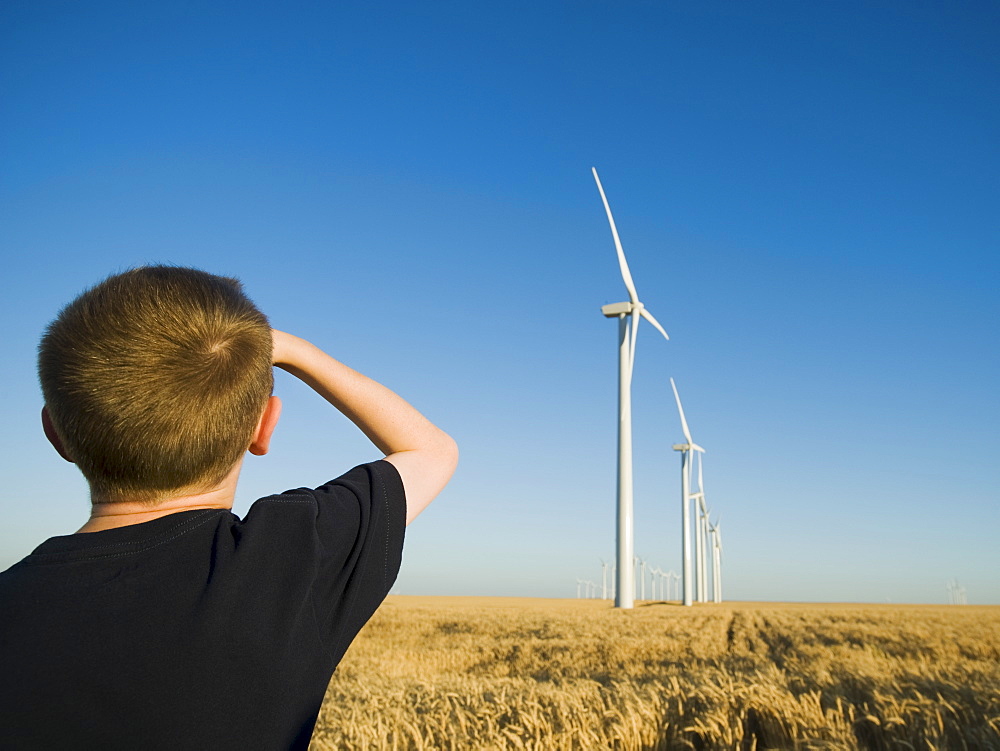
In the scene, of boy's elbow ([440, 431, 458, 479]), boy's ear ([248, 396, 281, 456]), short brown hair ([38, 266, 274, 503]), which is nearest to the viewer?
short brown hair ([38, 266, 274, 503])

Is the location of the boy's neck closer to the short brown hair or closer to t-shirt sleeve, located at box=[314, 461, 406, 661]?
the short brown hair

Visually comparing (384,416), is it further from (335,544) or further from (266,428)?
(335,544)

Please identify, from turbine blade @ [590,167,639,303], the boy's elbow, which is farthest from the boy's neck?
turbine blade @ [590,167,639,303]

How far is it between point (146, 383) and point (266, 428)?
39 centimetres

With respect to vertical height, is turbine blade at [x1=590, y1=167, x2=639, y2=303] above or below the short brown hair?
above

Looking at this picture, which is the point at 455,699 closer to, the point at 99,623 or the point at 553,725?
the point at 553,725

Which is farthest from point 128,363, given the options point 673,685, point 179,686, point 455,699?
point 673,685

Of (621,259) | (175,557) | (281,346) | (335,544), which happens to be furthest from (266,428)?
(621,259)

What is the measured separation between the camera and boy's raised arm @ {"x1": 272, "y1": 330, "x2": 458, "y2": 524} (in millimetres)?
2158

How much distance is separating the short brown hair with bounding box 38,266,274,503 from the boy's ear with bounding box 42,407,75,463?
1.9 inches

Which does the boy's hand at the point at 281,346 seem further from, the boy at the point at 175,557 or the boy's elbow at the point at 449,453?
the boy's elbow at the point at 449,453

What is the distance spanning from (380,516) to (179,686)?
64 cm

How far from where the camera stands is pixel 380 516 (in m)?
1.96

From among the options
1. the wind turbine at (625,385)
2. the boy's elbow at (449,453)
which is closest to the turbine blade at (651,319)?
the wind turbine at (625,385)
